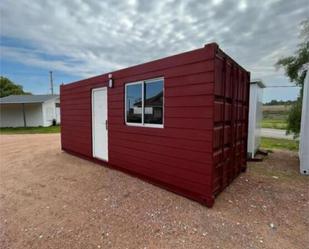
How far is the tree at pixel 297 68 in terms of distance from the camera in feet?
20.3

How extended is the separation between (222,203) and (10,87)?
37.2m

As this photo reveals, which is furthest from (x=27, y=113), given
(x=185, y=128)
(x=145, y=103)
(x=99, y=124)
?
(x=185, y=128)

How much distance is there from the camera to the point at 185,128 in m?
3.27

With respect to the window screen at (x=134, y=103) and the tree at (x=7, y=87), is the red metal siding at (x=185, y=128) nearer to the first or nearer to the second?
the window screen at (x=134, y=103)

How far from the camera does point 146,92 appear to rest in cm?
398

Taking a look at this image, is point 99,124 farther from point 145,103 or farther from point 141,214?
point 141,214

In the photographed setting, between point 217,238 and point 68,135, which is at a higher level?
point 68,135

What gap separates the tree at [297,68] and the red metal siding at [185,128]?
3.25m

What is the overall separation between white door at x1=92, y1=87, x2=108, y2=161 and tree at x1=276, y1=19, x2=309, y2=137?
6232 mm

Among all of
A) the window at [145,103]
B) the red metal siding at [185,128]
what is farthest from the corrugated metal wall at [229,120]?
the window at [145,103]

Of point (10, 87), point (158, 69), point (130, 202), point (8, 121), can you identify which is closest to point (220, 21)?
point (158, 69)

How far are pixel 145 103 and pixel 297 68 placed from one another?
5.87m

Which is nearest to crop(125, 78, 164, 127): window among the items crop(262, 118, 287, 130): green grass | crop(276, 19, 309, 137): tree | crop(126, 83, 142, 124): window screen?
crop(126, 83, 142, 124): window screen

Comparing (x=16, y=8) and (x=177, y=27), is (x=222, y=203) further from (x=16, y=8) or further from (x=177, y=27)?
(x=16, y=8)
